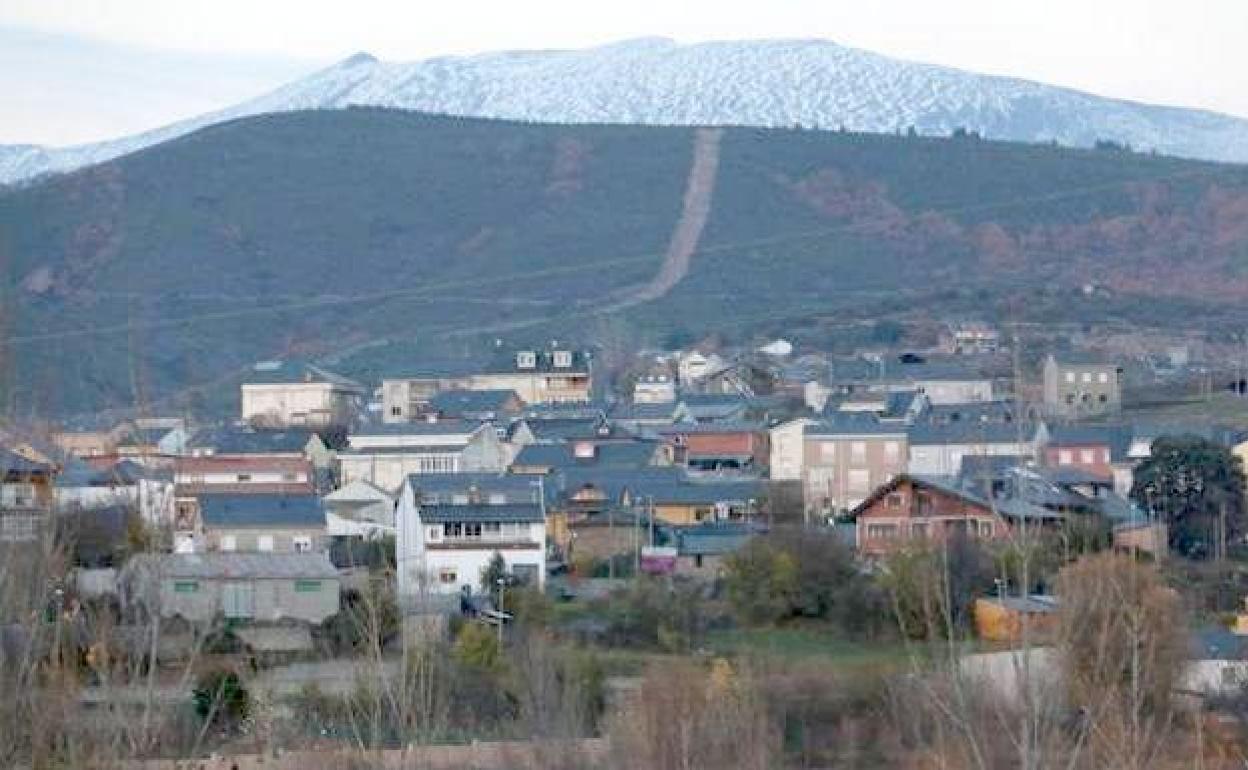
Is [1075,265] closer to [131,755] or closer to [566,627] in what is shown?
[566,627]

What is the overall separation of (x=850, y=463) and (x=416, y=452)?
13.6ft

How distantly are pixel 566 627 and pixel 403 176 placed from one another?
40.1 meters

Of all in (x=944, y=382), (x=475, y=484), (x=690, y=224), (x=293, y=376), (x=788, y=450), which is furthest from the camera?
(x=690, y=224)

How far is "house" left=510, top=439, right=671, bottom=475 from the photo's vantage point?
26688 millimetres

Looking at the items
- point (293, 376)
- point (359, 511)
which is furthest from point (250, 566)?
point (293, 376)

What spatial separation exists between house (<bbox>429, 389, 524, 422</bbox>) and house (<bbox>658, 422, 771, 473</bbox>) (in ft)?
8.75

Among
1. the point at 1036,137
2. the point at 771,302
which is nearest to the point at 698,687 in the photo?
the point at 771,302

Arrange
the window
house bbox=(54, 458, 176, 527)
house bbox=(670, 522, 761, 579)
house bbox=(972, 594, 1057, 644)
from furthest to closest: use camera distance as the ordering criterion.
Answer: the window, house bbox=(670, 522, 761, 579), house bbox=(54, 458, 176, 527), house bbox=(972, 594, 1057, 644)

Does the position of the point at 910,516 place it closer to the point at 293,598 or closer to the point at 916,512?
the point at 916,512

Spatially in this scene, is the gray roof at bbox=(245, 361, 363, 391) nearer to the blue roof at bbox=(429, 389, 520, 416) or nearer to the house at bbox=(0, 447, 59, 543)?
the blue roof at bbox=(429, 389, 520, 416)

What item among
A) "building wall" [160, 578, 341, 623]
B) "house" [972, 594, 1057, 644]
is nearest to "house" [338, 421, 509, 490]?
"building wall" [160, 578, 341, 623]

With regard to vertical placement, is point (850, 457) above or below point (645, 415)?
below

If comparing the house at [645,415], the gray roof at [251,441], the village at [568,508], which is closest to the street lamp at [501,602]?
the village at [568,508]

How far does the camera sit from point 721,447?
2903cm
